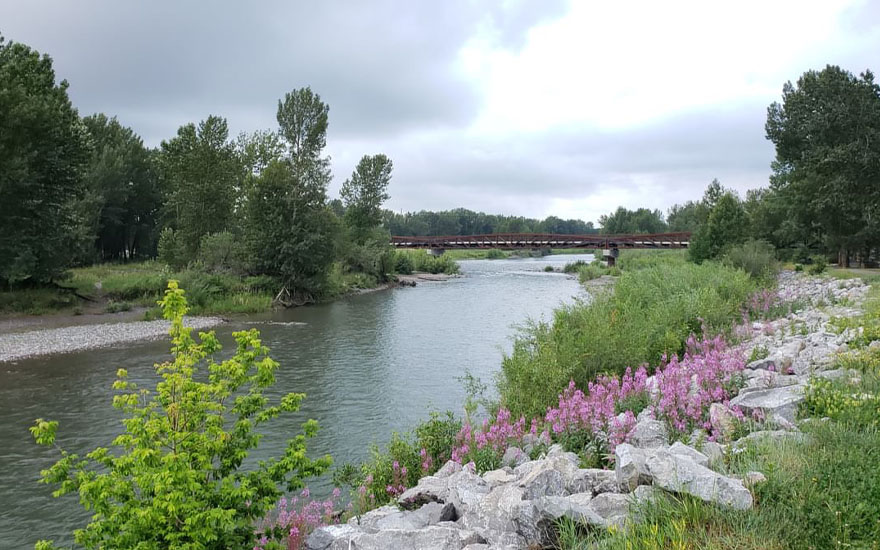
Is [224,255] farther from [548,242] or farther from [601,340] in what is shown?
[548,242]

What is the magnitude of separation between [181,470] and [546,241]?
3771 inches

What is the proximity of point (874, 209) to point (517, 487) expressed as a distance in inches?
1623

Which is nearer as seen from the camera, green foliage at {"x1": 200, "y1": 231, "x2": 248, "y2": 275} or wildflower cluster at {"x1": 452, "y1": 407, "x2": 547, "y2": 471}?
wildflower cluster at {"x1": 452, "y1": 407, "x2": 547, "y2": 471}

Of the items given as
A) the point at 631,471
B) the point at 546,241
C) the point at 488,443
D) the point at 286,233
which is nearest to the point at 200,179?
the point at 286,233

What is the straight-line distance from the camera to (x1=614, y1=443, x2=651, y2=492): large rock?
4.98 metres

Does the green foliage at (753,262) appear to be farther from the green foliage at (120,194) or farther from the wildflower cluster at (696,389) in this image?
the green foliage at (120,194)

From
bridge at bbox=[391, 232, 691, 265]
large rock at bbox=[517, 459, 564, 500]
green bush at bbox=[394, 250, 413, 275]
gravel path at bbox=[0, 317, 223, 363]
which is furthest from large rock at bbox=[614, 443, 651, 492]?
bridge at bbox=[391, 232, 691, 265]

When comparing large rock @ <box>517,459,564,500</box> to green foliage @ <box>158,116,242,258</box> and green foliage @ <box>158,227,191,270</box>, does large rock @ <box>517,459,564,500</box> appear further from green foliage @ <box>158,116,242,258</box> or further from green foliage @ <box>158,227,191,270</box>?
green foliage @ <box>158,116,242,258</box>

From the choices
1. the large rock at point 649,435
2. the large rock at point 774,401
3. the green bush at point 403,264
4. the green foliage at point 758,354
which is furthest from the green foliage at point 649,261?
the green bush at point 403,264

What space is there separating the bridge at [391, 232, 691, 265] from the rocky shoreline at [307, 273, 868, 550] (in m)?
69.4

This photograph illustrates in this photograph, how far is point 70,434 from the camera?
12.2 m

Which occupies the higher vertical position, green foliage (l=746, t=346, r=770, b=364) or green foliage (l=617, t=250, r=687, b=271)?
green foliage (l=617, t=250, r=687, b=271)

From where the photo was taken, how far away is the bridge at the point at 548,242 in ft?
277

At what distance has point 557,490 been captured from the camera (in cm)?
537
